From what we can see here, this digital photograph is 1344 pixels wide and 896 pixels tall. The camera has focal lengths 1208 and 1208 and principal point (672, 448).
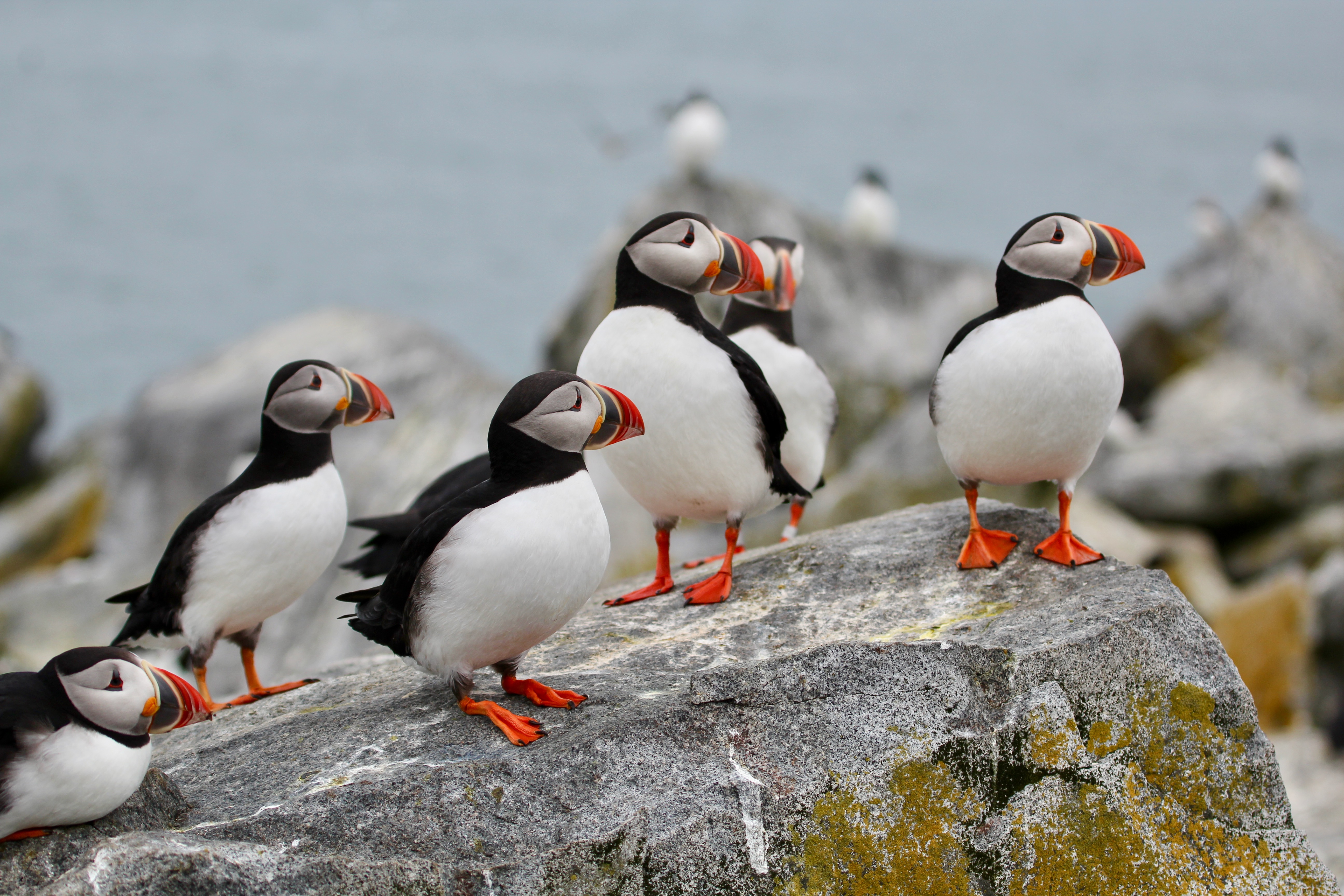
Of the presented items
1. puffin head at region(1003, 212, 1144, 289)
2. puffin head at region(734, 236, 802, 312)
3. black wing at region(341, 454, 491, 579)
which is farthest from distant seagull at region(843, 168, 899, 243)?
puffin head at region(1003, 212, 1144, 289)

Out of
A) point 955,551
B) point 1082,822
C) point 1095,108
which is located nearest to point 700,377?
point 955,551

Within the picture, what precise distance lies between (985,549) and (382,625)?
2.06 metres

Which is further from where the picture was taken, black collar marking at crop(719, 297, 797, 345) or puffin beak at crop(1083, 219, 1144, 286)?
black collar marking at crop(719, 297, 797, 345)

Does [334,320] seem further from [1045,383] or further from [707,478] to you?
[1045,383]

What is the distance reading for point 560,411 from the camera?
11.1 feet

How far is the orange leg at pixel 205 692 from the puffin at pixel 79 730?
129cm

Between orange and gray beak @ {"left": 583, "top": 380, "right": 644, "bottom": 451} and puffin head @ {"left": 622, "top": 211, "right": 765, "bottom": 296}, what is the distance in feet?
2.81

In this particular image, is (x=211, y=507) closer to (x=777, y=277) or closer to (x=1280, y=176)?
(x=777, y=277)

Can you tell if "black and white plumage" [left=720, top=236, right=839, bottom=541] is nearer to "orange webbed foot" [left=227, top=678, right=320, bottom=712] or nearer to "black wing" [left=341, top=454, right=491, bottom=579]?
"black wing" [left=341, top=454, right=491, bottom=579]

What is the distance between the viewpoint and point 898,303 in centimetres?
1467

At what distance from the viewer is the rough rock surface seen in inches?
116

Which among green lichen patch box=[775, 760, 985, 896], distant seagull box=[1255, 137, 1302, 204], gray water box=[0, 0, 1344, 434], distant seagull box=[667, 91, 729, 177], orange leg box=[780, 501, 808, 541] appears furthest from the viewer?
gray water box=[0, 0, 1344, 434]

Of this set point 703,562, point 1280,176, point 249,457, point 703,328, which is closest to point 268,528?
point 703,328

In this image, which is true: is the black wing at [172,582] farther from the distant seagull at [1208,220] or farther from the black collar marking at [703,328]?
the distant seagull at [1208,220]
